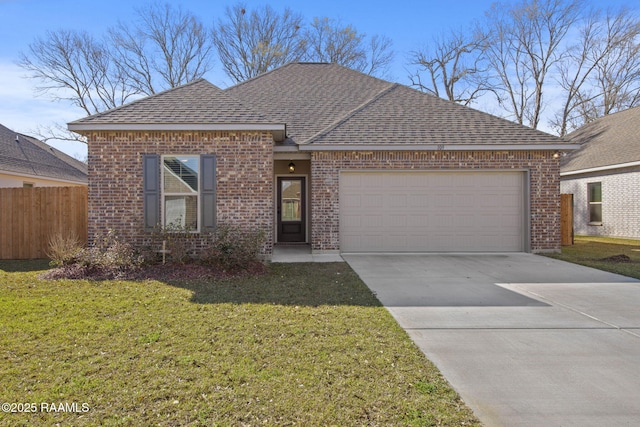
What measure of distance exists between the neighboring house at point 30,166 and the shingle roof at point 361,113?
817 cm

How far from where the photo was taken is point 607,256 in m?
9.98

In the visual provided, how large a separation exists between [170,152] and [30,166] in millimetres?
9279

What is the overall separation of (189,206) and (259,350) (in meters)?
6.05

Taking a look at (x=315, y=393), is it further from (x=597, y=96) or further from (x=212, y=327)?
(x=597, y=96)

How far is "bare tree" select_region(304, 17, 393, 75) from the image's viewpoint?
24.5 metres

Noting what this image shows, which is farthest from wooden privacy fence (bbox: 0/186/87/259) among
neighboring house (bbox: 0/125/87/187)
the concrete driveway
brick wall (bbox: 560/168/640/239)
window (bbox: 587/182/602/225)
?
window (bbox: 587/182/602/225)

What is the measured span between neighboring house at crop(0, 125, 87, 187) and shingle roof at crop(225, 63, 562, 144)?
817 centimetres

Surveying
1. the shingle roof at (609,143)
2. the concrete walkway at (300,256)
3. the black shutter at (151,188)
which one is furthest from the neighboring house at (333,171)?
the shingle roof at (609,143)

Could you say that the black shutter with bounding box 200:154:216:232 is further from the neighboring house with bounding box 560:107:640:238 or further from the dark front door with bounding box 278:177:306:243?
the neighboring house with bounding box 560:107:640:238

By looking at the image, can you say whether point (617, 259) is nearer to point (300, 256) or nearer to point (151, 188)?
point (300, 256)

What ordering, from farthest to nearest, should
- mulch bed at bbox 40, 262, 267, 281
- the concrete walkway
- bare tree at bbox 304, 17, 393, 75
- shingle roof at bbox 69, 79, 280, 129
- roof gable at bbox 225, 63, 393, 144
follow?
bare tree at bbox 304, 17, 393, 75 < roof gable at bbox 225, 63, 393, 144 < the concrete walkway < shingle roof at bbox 69, 79, 280, 129 < mulch bed at bbox 40, 262, 267, 281

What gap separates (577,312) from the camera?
16.6 feet

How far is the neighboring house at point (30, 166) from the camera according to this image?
13.3 meters

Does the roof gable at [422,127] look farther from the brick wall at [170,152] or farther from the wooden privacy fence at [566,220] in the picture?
the wooden privacy fence at [566,220]
